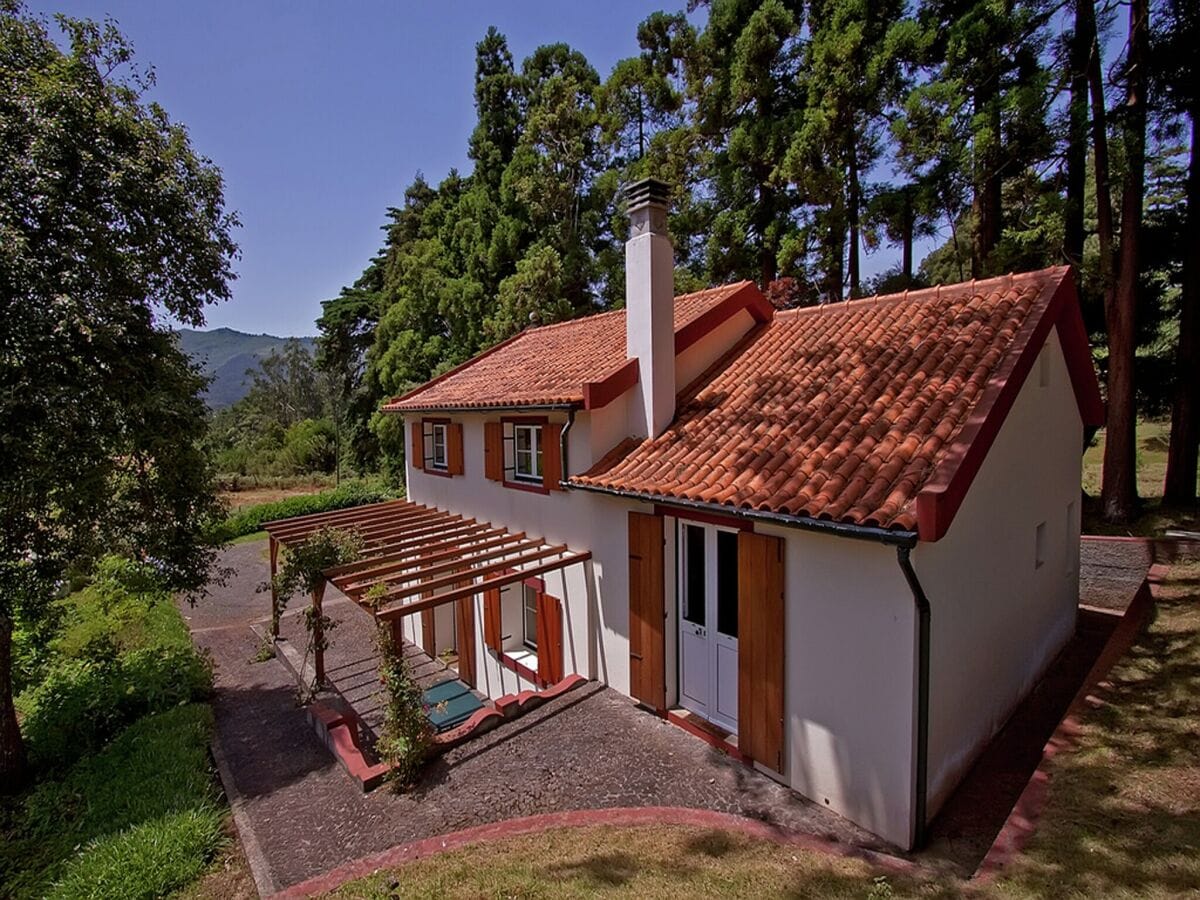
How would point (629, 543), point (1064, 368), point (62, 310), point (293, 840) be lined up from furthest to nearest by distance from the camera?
point (1064, 368) < point (629, 543) < point (62, 310) < point (293, 840)

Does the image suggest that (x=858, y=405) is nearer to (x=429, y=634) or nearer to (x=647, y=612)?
(x=647, y=612)

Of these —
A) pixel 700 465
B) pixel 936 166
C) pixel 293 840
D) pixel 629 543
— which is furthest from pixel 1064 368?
pixel 293 840

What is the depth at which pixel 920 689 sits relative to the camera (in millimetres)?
5613

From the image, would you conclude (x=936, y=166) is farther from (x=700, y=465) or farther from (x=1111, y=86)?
(x=700, y=465)

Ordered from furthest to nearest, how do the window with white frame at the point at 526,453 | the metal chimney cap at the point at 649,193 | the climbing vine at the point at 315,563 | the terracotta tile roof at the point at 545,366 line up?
the window with white frame at the point at 526,453 < the terracotta tile roof at the point at 545,366 < the climbing vine at the point at 315,563 < the metal chimney cap at the point at 649,193

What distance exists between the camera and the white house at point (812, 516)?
5957 mm

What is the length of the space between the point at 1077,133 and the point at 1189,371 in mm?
7053

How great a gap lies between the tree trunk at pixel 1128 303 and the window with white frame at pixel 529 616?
15.1 metres

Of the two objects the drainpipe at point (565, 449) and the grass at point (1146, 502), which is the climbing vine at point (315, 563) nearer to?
the drainpipe at point (565, 449)

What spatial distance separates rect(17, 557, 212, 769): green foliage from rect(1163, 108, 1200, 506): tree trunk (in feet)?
79.8

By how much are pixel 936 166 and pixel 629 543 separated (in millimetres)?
15890

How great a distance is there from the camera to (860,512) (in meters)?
5.66

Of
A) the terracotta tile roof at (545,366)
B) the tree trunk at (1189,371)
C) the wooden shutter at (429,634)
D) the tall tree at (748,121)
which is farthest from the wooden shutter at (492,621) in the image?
the tree trunk at (1189,371)

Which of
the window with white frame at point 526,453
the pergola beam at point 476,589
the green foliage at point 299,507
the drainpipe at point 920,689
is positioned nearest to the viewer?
the drainpipe at point 920,689
